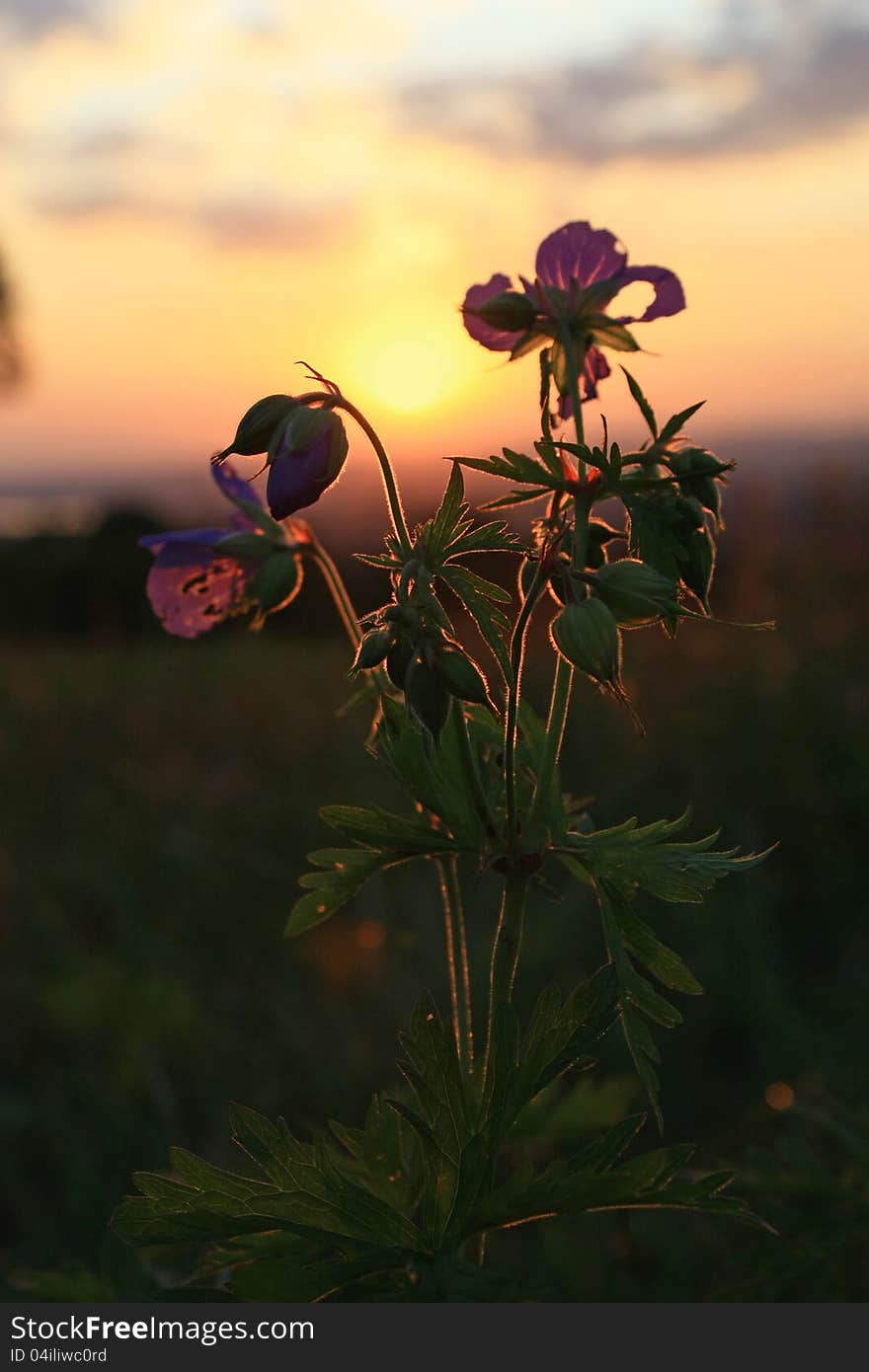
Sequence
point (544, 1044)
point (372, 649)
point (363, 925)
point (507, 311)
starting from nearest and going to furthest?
point (372, 649) < point (544, 1044) < point (507, 311) < point (363, 925)

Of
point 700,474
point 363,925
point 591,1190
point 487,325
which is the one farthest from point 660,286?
point 363,925

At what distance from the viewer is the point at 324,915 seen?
153 cm

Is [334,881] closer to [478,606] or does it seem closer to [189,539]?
[478,606]

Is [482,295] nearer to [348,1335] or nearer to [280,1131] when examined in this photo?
[280,1131]

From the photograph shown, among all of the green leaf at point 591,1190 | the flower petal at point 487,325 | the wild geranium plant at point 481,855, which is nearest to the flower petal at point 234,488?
the wild geranium plant at point 481,855

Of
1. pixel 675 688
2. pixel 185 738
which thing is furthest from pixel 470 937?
pixel 185 738

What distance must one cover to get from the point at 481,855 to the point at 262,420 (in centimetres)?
57

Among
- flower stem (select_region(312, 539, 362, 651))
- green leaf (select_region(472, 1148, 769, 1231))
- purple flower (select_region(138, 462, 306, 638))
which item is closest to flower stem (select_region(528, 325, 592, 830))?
flower stem (select_region(312, 539, 362, 651))

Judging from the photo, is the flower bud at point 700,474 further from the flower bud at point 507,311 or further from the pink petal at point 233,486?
the pink petal at point 233,486

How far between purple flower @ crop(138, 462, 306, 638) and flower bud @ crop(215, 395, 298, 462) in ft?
0.91

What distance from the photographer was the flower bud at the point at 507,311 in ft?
5.01

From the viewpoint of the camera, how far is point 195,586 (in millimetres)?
1791

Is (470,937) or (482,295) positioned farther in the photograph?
(470,937)

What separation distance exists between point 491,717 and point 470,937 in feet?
Answer: 7.46
